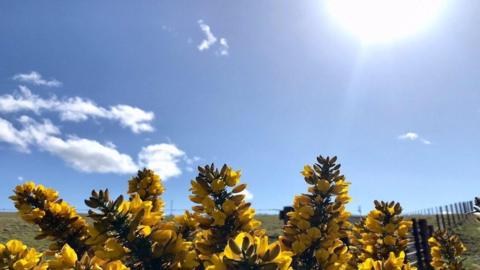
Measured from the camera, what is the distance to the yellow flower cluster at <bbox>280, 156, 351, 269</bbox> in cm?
330

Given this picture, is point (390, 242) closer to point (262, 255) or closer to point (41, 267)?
point (262, 255)

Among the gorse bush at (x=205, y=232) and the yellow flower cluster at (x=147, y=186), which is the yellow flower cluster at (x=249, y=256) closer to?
the gorse bush at (x=205, y=232)


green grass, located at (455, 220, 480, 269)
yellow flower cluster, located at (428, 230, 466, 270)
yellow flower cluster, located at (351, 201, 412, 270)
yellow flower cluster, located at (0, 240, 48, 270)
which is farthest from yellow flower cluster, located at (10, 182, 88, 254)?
green grass, located at (455, 220, 480, 269)

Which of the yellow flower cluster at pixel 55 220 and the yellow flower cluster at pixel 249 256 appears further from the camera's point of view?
the yellow flower cluster at pixel 55 220

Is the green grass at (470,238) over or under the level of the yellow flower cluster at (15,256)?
over

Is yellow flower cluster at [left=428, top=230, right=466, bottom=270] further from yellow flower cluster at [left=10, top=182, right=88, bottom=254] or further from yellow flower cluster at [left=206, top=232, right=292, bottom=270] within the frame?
yellow flower cluster at [left=206, top=232, right=292, bottom=270]

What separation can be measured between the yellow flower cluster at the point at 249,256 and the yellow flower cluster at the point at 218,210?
103cm

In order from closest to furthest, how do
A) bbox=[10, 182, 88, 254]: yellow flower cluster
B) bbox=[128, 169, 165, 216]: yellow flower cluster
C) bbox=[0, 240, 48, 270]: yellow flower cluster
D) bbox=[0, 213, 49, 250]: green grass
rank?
bbox=[0, 240, 48, 270]: yellow flower cluster < bbox=[10, 182, 88, 254]: yellow flower cluster < bbox=[128, 169, 165, 216]: yellow flower cluster < bbox=[0, 213, 49, 250]: green grass

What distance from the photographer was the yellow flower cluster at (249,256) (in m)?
1.72

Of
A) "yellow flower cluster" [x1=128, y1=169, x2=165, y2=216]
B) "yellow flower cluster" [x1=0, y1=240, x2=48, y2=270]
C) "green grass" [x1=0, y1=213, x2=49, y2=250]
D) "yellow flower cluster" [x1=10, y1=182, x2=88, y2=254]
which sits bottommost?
"yellow flower cluster" [x1=0, y1=240, x2=48, y2=270]

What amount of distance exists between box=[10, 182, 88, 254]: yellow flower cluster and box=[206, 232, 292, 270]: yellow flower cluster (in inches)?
86.9

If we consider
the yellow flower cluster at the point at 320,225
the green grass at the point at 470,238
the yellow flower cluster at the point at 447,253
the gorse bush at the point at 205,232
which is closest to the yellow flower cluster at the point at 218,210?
the gorse bush at the point at 205,232

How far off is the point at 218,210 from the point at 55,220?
165 centimetres

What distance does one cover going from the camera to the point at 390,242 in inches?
185
